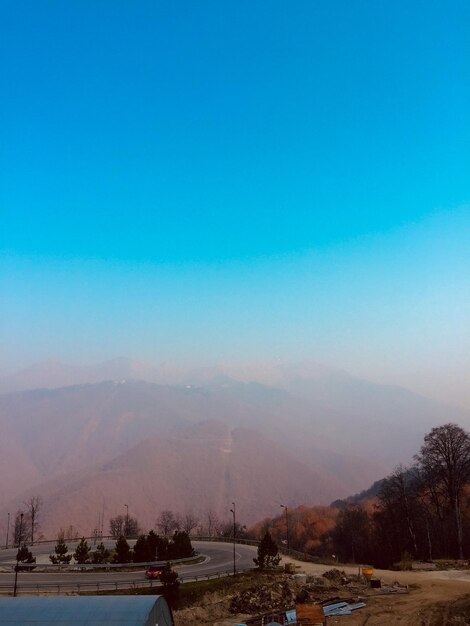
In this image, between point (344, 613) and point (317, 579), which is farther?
point (317, 579)

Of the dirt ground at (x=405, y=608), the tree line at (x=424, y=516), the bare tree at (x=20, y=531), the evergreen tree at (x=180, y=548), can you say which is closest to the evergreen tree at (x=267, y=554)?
the dirt ground at (x=405, y=608)

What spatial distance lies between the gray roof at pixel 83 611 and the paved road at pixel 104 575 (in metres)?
21.4

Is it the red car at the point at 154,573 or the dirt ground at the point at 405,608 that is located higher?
the red car at the point at 154,573

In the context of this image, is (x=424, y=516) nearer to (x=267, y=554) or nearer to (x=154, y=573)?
(x=267, y=554)

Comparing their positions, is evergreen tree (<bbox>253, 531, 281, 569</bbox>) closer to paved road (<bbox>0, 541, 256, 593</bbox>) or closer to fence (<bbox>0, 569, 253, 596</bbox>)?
paved road (<bbox>0, 541, 256, 593</bbox>)

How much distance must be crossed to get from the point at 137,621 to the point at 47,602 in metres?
5.43

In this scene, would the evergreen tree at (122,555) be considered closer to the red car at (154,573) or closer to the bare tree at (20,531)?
the red car at (154,573)

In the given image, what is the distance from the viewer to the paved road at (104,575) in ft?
156

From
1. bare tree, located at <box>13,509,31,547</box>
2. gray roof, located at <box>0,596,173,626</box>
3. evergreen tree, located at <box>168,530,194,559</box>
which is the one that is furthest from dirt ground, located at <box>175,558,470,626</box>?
bare tree, located at <box>13,509,31,547</box>

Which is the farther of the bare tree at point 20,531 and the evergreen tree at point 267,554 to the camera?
the bare tree at point 20,531

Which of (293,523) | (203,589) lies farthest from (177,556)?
(293,523)

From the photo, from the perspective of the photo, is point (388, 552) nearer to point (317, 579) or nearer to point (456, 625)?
point (317, 579)

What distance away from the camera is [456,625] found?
34469mm

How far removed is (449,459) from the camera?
66.9 m
